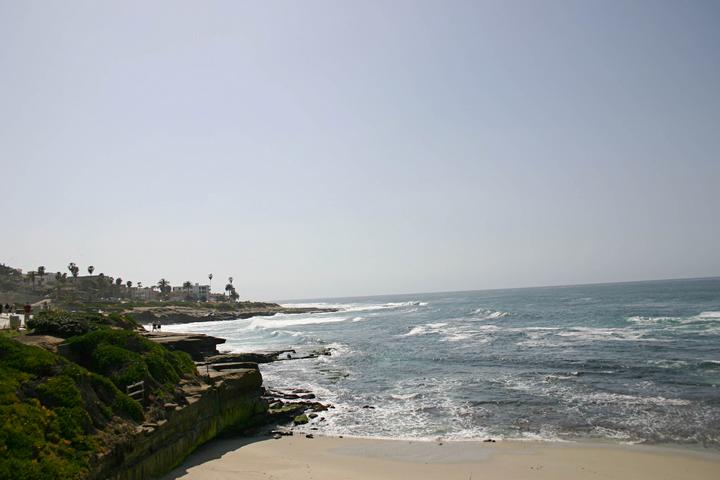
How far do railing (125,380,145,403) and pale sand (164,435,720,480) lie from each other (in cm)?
303

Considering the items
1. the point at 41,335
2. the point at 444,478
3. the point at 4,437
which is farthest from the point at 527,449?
the point at 41,335

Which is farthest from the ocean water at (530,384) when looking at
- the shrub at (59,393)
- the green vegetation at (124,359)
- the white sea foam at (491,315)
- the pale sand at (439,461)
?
the white sea foam at (491,315)

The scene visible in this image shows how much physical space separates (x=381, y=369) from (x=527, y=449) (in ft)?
67.5

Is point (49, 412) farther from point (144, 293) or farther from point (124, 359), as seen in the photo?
point (144, 293)

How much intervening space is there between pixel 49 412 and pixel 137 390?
14.0ft

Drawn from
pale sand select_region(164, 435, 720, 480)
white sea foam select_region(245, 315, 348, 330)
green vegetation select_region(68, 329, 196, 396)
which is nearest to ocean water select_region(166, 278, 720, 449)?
pale sand select_region(164, 435, 720, 480)

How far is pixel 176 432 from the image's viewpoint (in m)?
17.5

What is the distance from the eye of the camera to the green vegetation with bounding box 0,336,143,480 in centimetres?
1148

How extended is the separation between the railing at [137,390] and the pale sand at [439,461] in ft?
9.96

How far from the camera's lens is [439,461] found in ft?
58.4

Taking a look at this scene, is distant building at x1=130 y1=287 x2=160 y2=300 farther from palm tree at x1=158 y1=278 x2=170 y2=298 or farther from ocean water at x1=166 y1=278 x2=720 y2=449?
ocean water at x1=166 y1=278 x2=720 y2=449

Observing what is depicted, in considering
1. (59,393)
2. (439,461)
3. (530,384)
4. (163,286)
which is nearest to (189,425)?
(59,393)

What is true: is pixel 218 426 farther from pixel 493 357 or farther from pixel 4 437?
pixel 493 357

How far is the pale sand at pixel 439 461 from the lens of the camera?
16062mm
